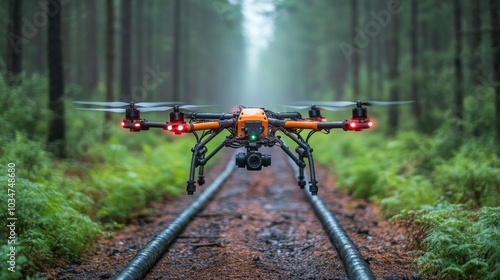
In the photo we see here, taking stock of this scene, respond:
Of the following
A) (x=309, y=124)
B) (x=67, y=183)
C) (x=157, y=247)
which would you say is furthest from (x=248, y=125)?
(x=67, y=183)

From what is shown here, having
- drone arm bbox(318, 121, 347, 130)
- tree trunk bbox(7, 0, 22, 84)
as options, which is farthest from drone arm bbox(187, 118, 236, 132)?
tree trunk bbox(7, 0, 22, 84)

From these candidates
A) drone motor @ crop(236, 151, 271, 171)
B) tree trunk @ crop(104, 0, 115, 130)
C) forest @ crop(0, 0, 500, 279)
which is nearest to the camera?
drone motor @ crop(236, 151, 271, 171)

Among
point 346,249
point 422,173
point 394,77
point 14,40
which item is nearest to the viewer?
point 346,249

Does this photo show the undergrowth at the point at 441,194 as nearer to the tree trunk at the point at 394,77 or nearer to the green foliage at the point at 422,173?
the green foliage at the point at 422,173

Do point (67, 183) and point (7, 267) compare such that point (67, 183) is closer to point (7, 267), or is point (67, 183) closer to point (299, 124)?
point (7, 267)

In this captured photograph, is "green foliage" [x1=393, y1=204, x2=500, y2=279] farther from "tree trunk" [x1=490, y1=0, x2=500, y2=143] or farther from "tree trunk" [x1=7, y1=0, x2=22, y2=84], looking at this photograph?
"tree trunk" [x1=7, y1=0, x2=22, y2=84]
